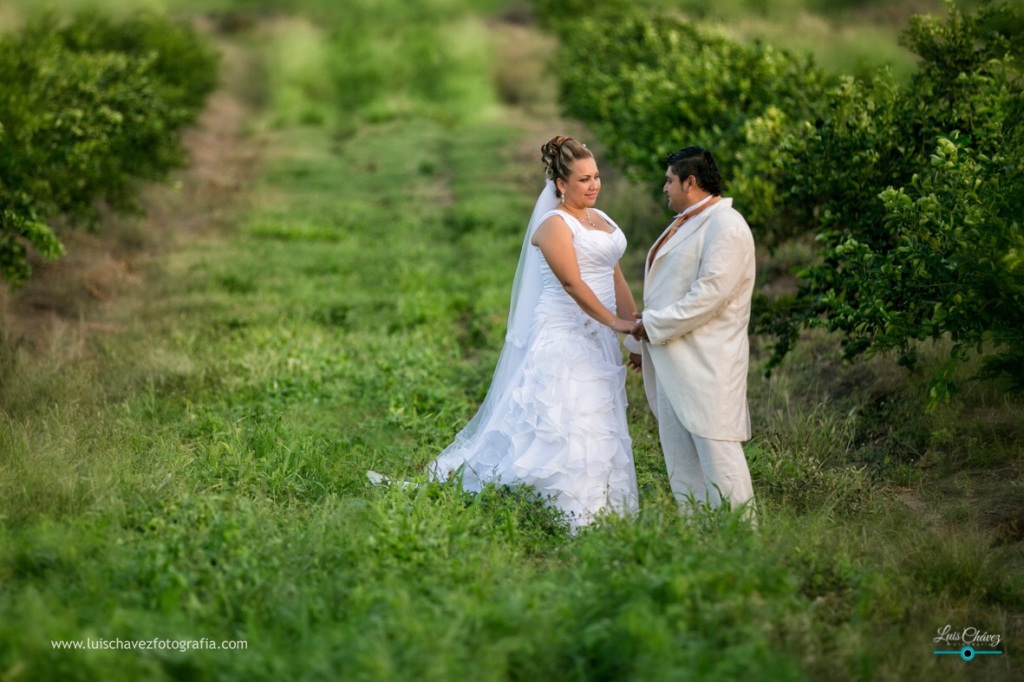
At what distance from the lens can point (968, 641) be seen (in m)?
4.63

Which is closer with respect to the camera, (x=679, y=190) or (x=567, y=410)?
(x=679, y=190)

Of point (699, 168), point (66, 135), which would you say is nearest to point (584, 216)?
point (699, 168)

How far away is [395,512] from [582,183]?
2.24 m

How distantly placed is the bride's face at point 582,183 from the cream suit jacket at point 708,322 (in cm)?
70

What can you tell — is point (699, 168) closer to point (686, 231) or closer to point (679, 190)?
point (679, 190)

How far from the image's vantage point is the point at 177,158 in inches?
671

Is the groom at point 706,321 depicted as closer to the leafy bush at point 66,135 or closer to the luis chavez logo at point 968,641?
the luis chavez logo at point 968,641

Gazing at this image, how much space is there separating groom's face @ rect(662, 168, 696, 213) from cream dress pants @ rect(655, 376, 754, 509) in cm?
101

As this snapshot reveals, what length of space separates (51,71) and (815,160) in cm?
849

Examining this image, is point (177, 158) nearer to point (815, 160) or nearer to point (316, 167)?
point (316, 167)

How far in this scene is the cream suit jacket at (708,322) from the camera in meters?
5.59

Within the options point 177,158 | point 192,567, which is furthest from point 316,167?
point 192,567

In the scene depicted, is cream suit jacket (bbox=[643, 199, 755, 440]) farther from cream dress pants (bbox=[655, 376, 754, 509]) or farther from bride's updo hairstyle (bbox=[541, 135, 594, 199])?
bride's updo hairstyle (bbox=[541, 135, 594, 199])

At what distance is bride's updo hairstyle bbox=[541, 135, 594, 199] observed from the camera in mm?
6258
